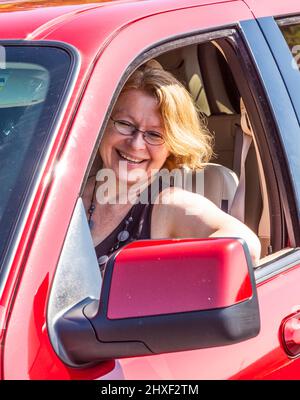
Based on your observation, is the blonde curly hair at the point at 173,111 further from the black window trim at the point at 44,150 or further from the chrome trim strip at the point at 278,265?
the black window trim at the point at 44,150

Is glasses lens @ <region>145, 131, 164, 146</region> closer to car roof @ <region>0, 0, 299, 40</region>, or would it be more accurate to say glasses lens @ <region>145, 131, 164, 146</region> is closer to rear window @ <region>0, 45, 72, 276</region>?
car roof @ <region>0, 0, 299, 40</region>

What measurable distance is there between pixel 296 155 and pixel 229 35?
0.35 meters

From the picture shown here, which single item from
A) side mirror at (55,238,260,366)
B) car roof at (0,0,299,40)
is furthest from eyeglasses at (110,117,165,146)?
side mirror at (55,238,260,366)

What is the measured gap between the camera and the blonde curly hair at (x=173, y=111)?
2.68 m

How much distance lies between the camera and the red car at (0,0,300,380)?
173 cm

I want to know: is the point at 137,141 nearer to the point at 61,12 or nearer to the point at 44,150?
the point at 61,12

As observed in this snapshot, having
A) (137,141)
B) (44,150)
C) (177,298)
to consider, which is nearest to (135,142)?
(137,141)

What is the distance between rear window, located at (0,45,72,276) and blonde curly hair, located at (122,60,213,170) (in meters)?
0.56

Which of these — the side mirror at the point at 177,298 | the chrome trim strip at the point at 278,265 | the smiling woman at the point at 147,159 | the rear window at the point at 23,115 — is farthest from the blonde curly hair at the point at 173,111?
the side mirror at the point at 177,298

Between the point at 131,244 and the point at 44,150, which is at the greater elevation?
the point at 44,150

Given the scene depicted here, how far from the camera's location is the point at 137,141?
270cm

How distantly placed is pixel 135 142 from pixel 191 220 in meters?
0.28

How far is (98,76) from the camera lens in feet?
6.73
